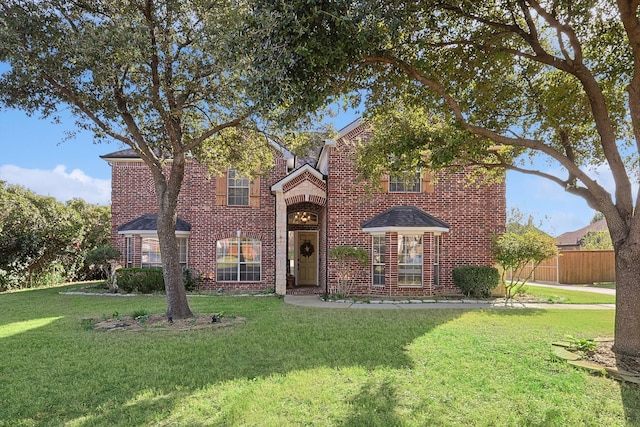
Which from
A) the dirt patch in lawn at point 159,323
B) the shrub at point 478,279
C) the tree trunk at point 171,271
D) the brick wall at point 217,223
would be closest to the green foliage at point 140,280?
the brick wall at point 217,223

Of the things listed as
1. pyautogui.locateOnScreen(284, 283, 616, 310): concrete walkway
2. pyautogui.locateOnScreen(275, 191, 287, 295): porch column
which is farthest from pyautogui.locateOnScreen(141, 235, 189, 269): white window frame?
pyautogui.locateOnScreen(284, 283, 616, 310): concrete walkway

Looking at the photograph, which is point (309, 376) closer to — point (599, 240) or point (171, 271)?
point (171, 271)

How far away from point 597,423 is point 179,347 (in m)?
6.03

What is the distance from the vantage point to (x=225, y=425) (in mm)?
4027

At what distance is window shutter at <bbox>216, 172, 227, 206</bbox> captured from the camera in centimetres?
1662

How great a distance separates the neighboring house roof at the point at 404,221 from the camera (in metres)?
14.0

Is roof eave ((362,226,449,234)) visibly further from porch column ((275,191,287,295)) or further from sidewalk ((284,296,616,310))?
porch column ((275,191,287,295))

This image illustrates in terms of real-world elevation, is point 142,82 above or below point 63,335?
above

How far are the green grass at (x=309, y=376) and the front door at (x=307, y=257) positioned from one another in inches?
350

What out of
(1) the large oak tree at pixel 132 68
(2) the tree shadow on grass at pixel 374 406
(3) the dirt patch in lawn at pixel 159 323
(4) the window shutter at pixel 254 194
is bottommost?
(3) the dirt patch in lawn at pixel 159 323

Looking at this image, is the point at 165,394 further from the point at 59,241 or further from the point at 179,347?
the point at 59,241

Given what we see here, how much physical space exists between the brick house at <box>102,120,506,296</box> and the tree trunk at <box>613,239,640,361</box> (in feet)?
21.7

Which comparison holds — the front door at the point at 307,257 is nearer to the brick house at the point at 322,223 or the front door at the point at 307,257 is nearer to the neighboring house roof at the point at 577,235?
the brick house at the point at 322,223

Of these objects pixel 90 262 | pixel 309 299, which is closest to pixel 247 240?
pixel 309 299
